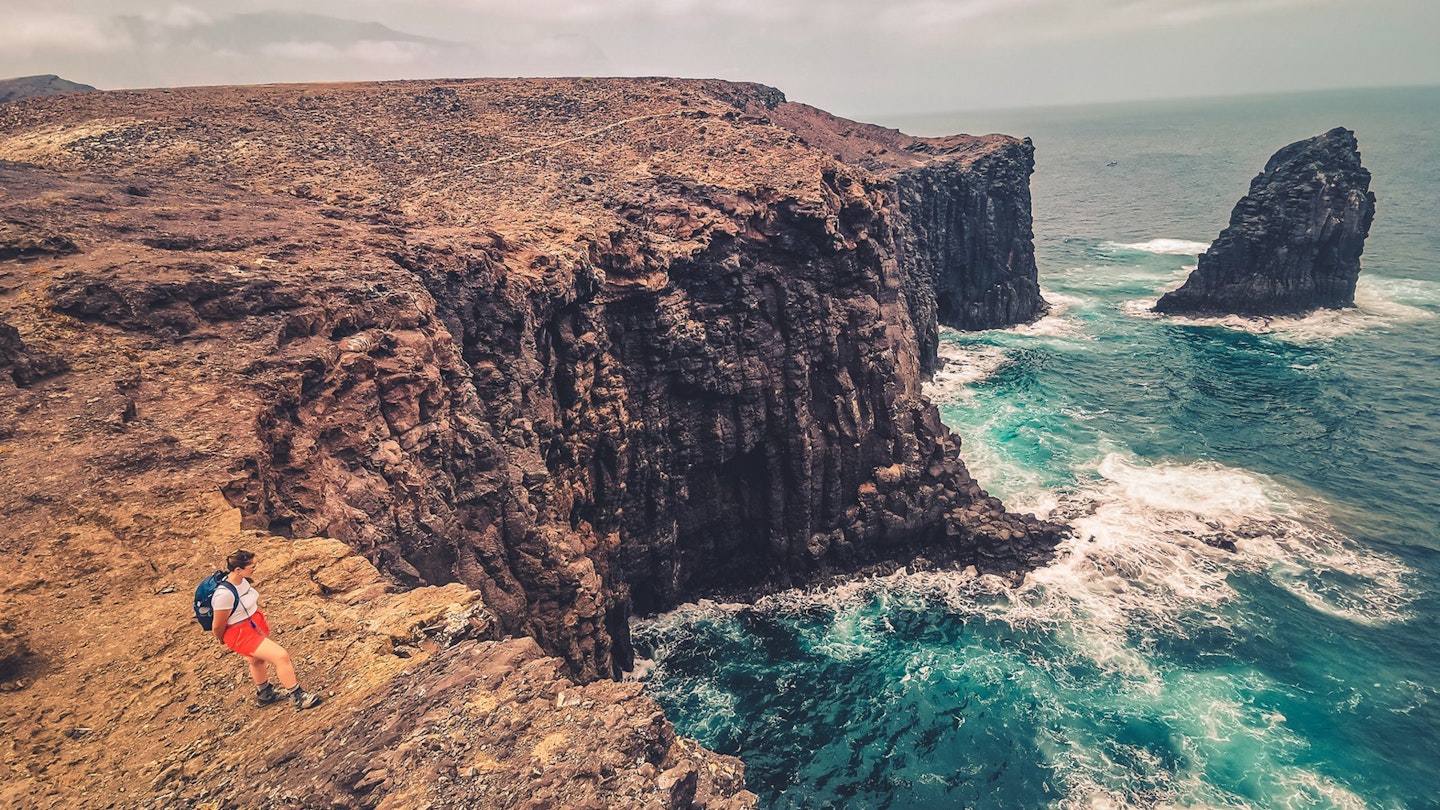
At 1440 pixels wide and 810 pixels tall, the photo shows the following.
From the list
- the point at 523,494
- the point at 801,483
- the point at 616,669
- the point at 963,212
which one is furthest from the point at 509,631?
the point at 963,212

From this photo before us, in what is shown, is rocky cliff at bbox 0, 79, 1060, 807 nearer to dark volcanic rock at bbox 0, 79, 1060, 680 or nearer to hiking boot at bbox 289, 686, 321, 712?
dark volcanic rock at bbox 0, 79, 1060, 680

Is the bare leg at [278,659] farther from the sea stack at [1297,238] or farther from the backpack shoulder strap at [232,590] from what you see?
the sea stack at [1297,238]

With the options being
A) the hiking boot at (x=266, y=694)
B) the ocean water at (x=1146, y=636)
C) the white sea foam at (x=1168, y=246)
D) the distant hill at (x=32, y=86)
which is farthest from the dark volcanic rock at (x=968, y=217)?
the distant hill at (x=32, y=86)

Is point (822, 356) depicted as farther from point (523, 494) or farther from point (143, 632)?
point (143, 632)

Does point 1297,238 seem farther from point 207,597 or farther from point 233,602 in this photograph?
point 207,597

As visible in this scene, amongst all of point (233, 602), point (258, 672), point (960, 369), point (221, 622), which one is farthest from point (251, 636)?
point (960, 369)
